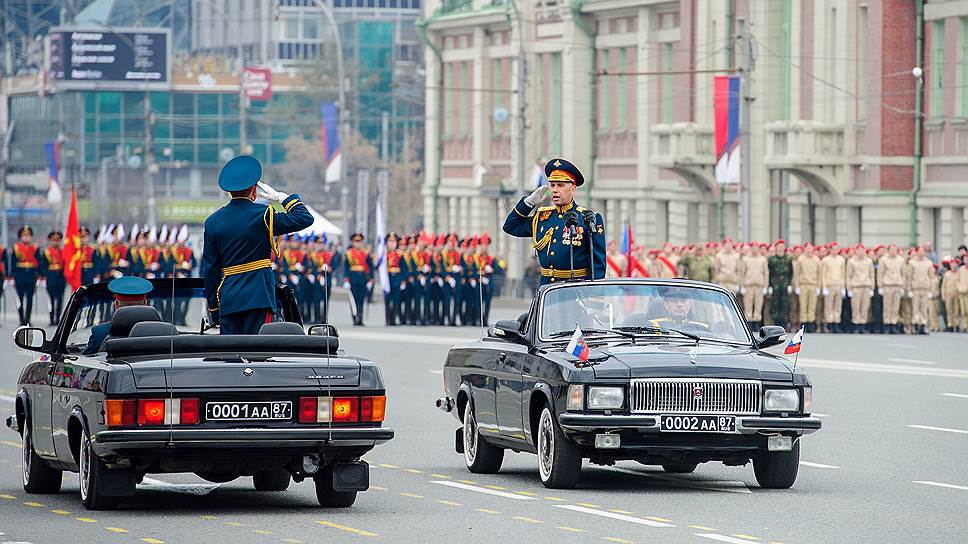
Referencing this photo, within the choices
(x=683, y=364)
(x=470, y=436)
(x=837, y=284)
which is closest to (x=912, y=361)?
(x=837, y=284)

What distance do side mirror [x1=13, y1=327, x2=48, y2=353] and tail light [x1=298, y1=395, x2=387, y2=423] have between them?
206 centimetres

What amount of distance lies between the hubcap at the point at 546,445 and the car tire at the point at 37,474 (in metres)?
2.98

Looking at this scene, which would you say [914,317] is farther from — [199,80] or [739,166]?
[199,80]

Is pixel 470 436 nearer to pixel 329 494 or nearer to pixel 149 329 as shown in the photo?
pixel 329 494

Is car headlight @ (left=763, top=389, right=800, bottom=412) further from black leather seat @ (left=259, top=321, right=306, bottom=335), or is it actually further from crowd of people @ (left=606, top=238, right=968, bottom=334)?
crowd of people @ (left=606, top=238, right=968, bottom=334)

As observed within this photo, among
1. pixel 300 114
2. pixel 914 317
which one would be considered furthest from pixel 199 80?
pixel 914 317

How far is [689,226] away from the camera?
62500 millimetres

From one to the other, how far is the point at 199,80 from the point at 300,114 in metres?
6.12

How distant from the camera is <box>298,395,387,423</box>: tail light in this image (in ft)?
40.8

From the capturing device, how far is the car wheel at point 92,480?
12680 millimetres

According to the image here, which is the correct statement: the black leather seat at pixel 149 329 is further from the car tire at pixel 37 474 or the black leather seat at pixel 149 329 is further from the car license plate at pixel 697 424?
the car license plate at pixel 697 424

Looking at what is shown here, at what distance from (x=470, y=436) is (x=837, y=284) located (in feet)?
85.8

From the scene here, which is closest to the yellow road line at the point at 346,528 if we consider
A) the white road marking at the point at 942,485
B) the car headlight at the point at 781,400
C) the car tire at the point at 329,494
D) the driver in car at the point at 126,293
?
the car tire at the point at 329,494

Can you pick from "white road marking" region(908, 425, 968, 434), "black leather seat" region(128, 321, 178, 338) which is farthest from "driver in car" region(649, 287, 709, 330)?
"white road marking" region(908, 425, 968, 434)
